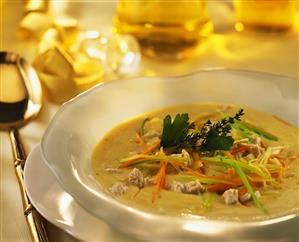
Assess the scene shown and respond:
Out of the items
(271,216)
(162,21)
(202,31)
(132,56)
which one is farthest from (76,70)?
(271,216)

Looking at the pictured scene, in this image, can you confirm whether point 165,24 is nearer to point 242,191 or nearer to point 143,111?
point 143,111

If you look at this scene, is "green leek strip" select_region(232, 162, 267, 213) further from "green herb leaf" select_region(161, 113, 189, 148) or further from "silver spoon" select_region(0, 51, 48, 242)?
"silver spoon" select_region(0, 51, 48, 242)

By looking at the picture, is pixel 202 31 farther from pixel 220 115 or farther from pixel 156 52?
pixel 220 115

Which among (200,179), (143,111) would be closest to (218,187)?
(200,179)

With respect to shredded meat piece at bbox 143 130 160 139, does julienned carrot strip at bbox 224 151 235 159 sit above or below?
above

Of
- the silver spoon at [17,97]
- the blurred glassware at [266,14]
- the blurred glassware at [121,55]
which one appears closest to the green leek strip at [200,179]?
the silver spoon at [17,97]

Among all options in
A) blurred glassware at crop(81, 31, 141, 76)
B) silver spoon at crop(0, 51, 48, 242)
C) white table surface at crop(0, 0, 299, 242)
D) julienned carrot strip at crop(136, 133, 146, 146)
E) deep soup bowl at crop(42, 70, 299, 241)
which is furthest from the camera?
blurred glassware at crop(81, 31, 141, 76)

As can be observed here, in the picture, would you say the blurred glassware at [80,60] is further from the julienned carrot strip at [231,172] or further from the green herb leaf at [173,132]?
the julienned carrot strip at [231,172]

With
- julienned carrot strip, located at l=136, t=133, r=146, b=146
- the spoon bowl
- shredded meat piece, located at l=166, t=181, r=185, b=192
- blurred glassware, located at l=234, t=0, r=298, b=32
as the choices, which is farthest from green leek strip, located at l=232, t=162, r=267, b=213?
blurred glassware, located at l=234, t=0, r=298, b=32
